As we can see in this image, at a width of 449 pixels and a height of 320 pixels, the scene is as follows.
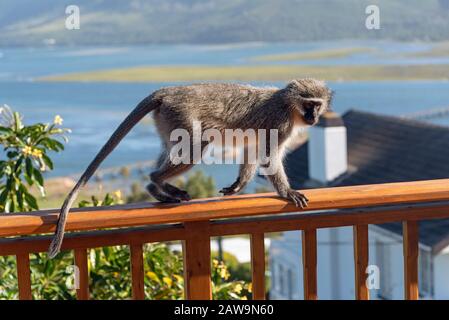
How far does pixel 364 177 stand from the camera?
36.7 ft

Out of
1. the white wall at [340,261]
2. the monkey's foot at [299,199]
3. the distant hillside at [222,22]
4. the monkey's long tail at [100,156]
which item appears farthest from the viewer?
the distant hillside at [222,22]

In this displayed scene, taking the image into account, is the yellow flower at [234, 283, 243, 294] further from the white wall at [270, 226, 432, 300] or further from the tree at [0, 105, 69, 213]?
the white wall at [270, 226, 432, 300]

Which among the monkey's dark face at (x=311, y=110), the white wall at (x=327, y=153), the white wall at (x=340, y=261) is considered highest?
the monkey's dark face at (x=311, y=110)

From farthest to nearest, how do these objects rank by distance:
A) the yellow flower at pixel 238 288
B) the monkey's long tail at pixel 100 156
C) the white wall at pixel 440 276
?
the white wall at pixel 440 276 → the yellow flower at pixel 238 288 → the monkey's long tail at pixel 100 156

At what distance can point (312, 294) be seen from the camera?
7.73ft

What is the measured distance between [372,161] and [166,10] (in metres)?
15.3

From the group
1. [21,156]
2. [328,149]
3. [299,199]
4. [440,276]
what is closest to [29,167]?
[21,156]

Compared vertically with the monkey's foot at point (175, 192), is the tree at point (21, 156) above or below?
above

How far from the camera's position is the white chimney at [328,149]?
11062 mm

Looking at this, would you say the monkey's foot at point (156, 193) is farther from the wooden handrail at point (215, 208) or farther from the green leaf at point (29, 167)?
the green leaf at point (29, 167)

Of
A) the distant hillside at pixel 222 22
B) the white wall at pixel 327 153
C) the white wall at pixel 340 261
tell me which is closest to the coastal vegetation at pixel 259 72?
the distant hillside at pixel 222 22

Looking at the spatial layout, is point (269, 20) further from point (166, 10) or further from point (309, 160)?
point (309, 160)

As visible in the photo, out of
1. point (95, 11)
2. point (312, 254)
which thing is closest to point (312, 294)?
point (312, 254)

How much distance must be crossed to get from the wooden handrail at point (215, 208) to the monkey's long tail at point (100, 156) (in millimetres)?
39
